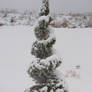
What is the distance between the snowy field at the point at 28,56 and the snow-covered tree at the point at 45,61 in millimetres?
2958

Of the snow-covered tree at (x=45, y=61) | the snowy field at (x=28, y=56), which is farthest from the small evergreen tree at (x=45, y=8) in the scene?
the snowy field at (x=28, y=56)

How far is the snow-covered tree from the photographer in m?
2.61

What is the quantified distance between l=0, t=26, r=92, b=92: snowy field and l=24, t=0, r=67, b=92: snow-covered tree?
2.96 meters

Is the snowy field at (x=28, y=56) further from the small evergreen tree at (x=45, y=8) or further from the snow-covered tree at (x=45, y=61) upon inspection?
the small evergreen tree at (x=45, y=8)

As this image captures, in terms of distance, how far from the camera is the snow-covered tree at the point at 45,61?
2.61 meters

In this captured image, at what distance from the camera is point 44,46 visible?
8.61ft

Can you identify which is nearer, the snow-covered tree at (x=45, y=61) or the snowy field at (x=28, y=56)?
the snow-covered tree at (x=45, y=61)

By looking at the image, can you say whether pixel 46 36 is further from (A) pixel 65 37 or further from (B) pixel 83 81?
(A) pixel 65 37

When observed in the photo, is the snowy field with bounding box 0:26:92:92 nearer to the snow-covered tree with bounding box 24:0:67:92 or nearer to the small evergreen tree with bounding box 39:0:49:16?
the snow-covered tree with bounding box 24:0:67:92

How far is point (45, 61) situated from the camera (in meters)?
2.62

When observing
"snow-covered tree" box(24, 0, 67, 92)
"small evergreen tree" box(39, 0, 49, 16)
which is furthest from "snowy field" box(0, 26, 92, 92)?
"small evergreen tree" box(39, 0, 49, 16)

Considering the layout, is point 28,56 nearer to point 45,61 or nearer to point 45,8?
point 45,61

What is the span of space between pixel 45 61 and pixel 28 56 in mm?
4630

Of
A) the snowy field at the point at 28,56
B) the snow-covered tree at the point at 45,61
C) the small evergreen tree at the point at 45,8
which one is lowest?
the snowy field at the point at 28,56
